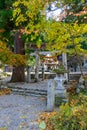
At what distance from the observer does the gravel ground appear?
7130 millimetres

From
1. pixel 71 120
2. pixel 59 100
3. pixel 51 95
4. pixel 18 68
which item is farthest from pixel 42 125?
pixel 18 68

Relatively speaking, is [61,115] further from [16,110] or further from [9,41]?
[9,41]

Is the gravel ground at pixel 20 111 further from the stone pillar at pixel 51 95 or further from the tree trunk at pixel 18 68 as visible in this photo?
the tree trunk at pixel 18 68

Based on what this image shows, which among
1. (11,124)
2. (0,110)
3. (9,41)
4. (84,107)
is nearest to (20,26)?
(9,41)

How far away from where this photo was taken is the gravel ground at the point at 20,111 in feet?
23.4

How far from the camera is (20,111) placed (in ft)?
28.9


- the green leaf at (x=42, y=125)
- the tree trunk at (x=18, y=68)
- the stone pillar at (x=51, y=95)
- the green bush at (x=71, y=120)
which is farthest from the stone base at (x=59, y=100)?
the tree trunk at (x=18, y=68)

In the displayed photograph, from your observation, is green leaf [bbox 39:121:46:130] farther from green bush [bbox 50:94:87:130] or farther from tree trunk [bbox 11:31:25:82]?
tree trunk [bbox 11:31:25:82]

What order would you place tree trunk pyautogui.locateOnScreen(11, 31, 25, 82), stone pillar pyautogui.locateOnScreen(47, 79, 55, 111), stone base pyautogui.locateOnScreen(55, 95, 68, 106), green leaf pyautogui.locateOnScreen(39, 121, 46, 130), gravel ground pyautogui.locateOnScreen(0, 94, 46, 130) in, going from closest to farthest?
1. green leaf pyautogui.locateOnScreen(39, 121, 46, 130)
2. gravel ground pyautogui.locateOnScreen(0, 94, 46, 130)
3. stone pillar pyautogui.locateOnScreen(47, 79, 55, 111)
4. stone base pyautogui.locateOnScreen(55, 95, 68, 106)
5. tree trunk pyautogui.locateOnScreen(11, 31, 25, 82)

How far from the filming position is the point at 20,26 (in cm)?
1410

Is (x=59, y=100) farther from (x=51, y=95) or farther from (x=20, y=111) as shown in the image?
(x=20, y=111)

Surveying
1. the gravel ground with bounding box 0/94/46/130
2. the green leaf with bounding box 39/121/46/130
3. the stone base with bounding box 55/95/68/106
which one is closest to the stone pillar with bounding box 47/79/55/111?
the gravel ground with bounding box 0/94/46/130

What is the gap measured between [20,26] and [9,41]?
8.73 feet

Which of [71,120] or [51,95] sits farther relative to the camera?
[51,95]
